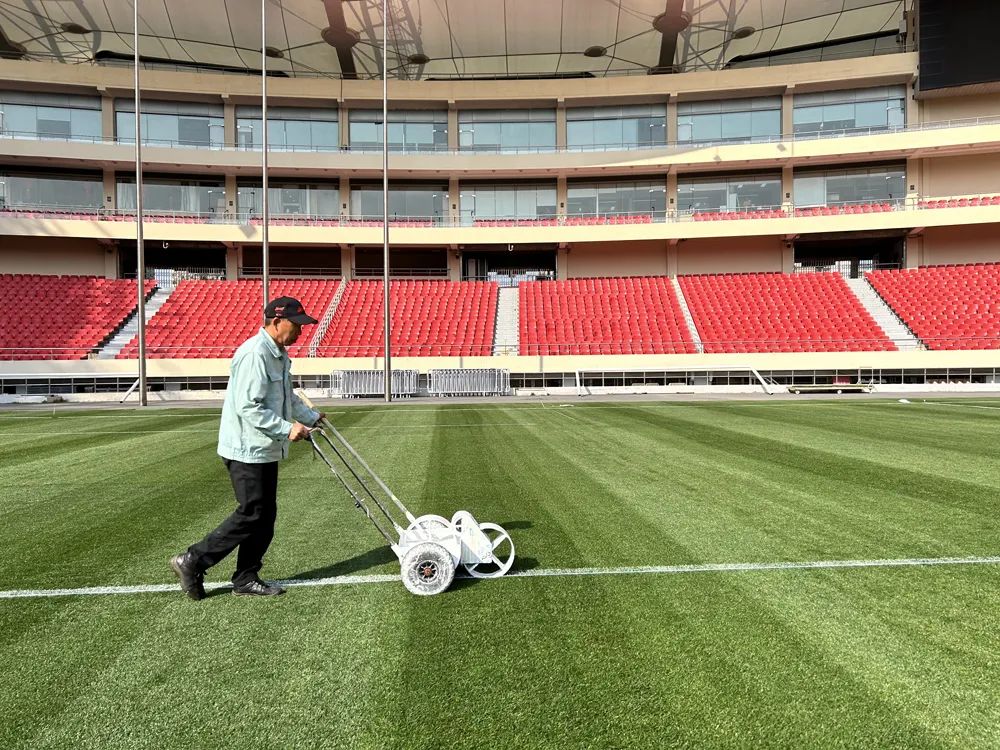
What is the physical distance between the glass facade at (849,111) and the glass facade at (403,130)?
2168 cm

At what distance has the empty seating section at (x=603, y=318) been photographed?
88.9ft

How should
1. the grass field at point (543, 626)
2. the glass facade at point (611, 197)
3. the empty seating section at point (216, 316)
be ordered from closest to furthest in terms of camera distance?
the grass field at point (543, 626) < the empty seating section at point (216, 316) < the glass facade at point (611, 197)

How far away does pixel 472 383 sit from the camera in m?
25.4

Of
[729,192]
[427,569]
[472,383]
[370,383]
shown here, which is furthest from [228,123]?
[427,569]

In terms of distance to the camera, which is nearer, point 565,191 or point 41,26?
point 41,26

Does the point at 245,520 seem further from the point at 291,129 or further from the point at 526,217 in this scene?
the point at 291,129

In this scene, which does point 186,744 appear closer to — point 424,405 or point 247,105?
point 424,405

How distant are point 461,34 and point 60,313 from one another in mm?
26785

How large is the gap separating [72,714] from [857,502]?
672 cm

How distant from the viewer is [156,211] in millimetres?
33812

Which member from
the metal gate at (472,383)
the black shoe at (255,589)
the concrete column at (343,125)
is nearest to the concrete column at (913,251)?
the metal gate at (472,383)

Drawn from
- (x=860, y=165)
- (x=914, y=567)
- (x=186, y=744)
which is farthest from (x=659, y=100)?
(x=186, y=744)

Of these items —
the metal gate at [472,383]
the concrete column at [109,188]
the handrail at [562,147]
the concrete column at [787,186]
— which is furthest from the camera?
the concrete column at [787,186]

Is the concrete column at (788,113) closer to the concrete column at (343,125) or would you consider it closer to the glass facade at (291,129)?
the concrete column at (343,125)
